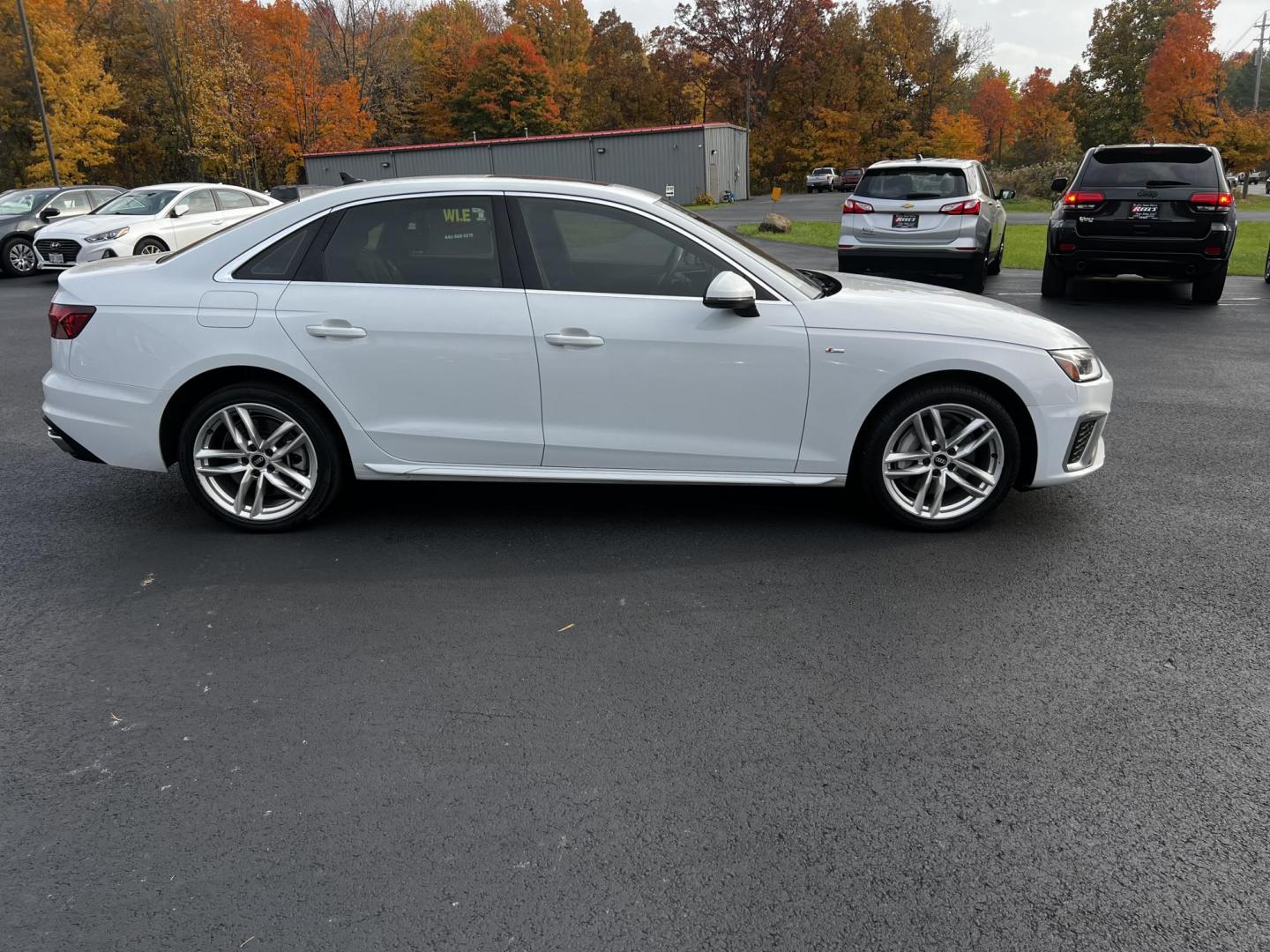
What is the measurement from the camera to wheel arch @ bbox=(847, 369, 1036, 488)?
15.1 ft

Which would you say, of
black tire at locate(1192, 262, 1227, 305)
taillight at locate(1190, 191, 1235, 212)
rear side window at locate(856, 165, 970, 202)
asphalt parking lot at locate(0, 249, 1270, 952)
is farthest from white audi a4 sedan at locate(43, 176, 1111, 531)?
black tire at locate(1192, 262, 1227, 305)

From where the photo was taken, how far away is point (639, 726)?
10.3 feet

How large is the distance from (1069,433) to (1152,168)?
869cm

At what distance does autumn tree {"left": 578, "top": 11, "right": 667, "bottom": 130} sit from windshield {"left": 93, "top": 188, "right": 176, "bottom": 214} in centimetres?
6583

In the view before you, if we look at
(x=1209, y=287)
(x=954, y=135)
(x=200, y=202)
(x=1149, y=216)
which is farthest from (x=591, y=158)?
(x=1149, y=216)

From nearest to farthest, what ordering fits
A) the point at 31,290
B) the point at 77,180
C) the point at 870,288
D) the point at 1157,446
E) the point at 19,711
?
the point at 19,711 < the point at 870,288 < the point at 1157,446 < the point at 31,290 < the point at 77,180

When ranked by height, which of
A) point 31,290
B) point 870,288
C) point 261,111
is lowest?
point 31,290

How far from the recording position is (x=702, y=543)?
4.66 metres

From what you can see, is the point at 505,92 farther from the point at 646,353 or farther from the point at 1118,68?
the point at 646,353

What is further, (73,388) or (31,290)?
(31,290)

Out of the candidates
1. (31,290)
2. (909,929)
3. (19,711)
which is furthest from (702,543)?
(31,290)

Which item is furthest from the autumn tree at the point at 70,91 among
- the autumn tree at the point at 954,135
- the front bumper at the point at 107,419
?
the autumn tree at the point at 954,135

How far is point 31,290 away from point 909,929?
18755mm

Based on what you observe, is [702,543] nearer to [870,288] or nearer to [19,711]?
[870,288]
